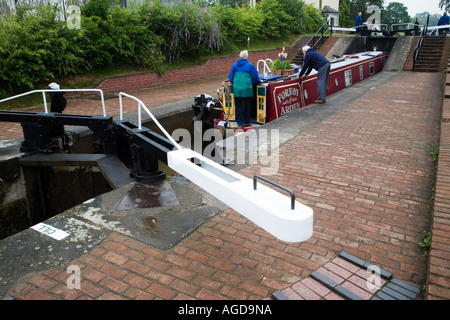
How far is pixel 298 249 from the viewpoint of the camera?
3.39m

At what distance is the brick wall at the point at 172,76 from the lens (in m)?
12.4

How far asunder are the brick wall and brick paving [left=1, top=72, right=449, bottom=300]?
8.44 m

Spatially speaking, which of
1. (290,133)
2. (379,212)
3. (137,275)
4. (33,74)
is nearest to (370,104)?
(290,133)

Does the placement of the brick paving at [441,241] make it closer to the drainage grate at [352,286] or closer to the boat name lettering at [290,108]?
the drainage grate at [352,286]

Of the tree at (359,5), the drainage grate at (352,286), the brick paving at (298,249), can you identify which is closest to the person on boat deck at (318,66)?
the brick paving at (298,249)

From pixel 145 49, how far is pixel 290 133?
28.3ft

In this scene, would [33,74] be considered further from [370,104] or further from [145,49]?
[370,104]

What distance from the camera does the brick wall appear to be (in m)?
12.4

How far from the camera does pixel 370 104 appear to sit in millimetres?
9602

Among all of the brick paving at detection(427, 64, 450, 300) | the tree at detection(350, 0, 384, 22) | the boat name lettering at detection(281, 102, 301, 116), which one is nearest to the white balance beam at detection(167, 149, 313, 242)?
the brick paving at detection(427, 64, 450, 300)

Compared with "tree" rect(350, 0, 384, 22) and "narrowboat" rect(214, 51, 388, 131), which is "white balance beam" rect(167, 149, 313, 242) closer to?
"narrowboat" rect(214, 51, 388, 131)

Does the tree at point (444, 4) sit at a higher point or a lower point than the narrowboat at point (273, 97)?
higher

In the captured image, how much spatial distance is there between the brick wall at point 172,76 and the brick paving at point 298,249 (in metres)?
8.44

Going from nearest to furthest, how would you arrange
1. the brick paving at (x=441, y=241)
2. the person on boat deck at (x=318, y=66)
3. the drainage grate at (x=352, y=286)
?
the brick paving at (x=441, y=241), the drainage grate at (x=352, y=286), the person on boat deck at (x=318, y=66)
